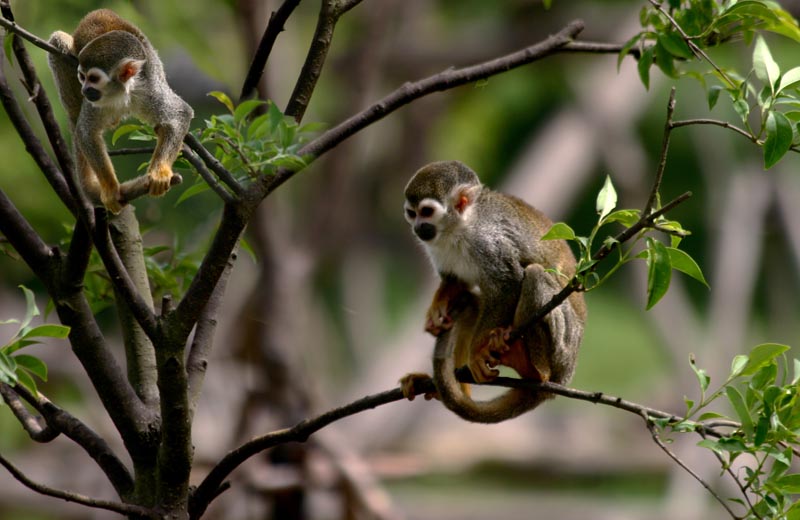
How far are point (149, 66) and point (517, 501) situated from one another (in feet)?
18.4

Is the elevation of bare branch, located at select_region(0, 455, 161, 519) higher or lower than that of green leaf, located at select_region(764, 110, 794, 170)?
lower

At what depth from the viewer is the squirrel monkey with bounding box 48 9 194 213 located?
140 cm

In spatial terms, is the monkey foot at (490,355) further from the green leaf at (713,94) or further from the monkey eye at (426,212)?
the green leaf at (713,94)

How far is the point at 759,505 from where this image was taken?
4.47ft

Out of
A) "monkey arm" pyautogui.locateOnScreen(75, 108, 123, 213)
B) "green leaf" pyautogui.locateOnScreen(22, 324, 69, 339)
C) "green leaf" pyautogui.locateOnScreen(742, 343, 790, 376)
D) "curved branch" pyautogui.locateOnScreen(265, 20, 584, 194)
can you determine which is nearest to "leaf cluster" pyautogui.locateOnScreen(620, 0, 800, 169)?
"curved branch" pyautogui.locateOnScreen(265, 20, 584, 194)

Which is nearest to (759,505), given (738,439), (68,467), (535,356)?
(738,439)

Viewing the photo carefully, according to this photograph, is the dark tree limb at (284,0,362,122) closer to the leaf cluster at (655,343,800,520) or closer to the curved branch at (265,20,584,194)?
the curved branch at (265,20,584,194)

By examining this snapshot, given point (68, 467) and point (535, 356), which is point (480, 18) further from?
point (535, 356)

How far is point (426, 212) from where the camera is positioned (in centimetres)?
235

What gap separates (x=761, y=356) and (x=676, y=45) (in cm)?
55

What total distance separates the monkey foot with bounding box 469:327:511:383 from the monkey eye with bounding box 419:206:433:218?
0.34 m

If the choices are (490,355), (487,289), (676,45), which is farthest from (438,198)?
(676,45)

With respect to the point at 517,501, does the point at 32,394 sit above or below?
below

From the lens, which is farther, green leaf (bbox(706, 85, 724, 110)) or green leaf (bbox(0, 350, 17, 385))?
green leaf (bbox(706, 85, 724, 110))
